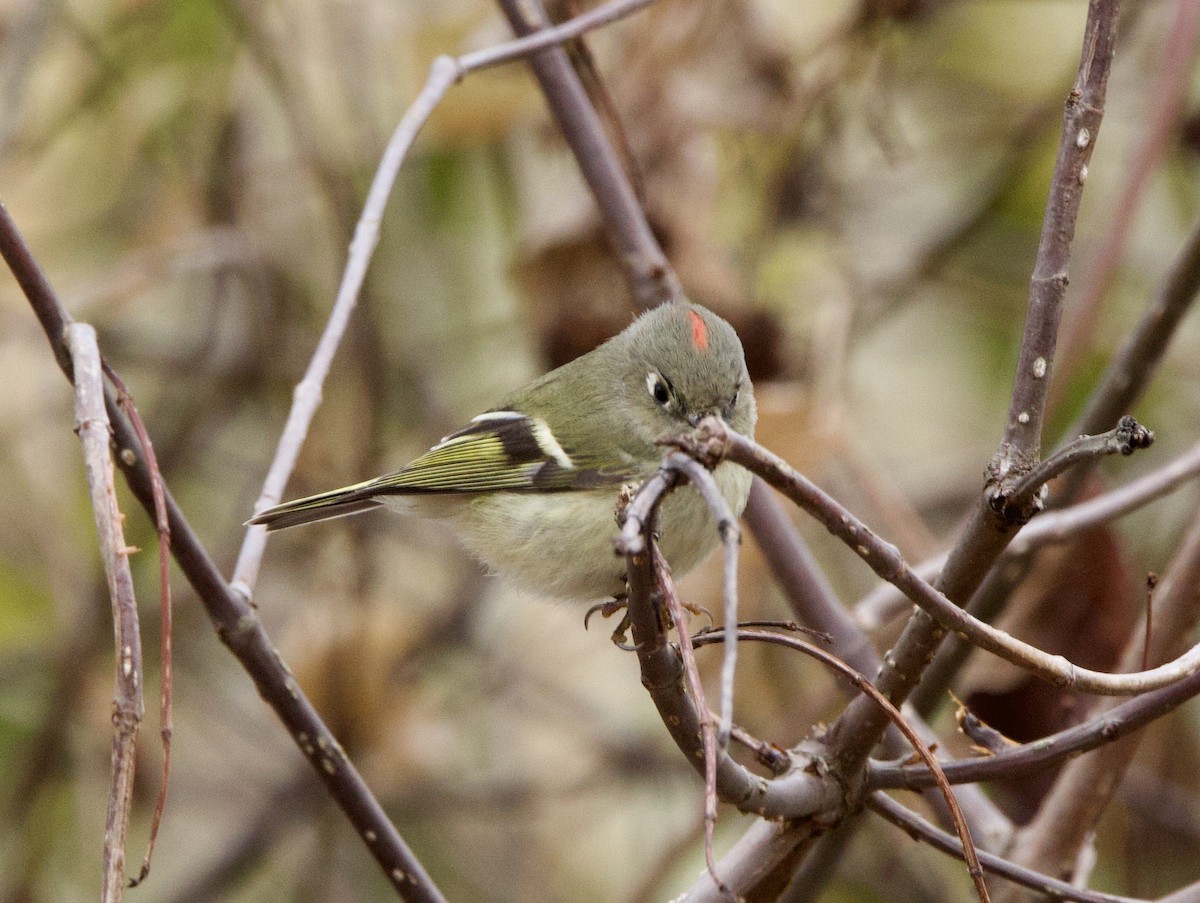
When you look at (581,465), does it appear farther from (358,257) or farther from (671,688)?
(671,688)

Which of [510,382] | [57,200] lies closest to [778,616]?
[510,382]

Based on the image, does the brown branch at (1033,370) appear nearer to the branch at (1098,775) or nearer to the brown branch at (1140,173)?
the branch at (1098,775)

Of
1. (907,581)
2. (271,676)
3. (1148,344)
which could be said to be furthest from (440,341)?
(907,581)

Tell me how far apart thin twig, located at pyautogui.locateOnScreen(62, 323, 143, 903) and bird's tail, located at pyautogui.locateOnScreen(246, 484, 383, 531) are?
0.67 metres

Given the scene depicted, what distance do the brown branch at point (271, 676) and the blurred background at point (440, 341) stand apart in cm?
149

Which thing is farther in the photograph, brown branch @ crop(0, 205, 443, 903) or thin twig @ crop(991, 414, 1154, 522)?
brown branch @ crop(0, 205, 443, 903)

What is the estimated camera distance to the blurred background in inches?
122

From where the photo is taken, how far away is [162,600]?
1224 mm

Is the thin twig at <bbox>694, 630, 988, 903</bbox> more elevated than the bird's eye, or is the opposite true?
the bird's eye

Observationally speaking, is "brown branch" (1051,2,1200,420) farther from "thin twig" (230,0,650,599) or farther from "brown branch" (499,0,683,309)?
"thin twig" (230,0,650,599)

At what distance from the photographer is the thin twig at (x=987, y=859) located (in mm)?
1338

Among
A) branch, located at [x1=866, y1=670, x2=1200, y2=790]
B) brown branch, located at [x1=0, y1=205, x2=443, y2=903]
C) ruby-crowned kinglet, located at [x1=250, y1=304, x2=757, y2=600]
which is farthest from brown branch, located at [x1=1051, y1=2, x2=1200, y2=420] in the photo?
brown branch, located at [x1=0, y1=205, x2=443, y2=903]

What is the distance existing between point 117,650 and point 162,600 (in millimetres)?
138

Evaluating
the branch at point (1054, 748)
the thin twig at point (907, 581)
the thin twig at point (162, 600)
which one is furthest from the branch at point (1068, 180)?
the thin twig at point (162, 600)
